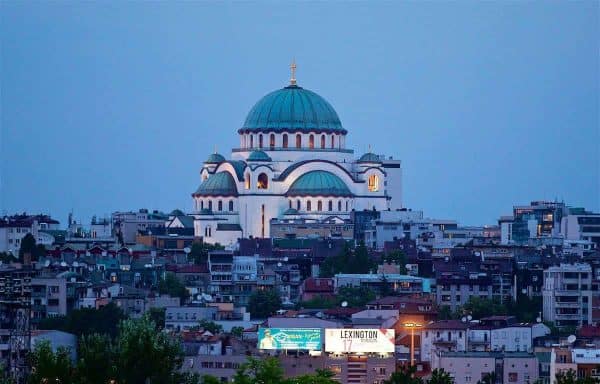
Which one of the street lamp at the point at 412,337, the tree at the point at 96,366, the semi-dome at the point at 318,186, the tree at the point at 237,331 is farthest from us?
the semi-dome at the point at 318,186

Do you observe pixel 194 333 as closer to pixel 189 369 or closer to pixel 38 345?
pixel 189 369

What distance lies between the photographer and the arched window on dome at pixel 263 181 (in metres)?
157

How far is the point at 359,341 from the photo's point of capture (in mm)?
87875

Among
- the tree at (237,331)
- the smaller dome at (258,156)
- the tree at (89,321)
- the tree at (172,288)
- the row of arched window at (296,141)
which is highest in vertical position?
the row of arched window at (296,141)

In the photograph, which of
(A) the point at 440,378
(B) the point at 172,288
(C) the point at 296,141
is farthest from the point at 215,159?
(A) the point at 440,378

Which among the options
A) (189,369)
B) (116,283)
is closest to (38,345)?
(189,369)

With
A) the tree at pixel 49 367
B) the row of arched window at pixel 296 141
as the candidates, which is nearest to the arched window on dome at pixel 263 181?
the row of arched window at pixel 296 141

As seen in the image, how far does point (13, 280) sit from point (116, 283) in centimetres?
4633

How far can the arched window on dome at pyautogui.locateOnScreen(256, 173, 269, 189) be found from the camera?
15712cm

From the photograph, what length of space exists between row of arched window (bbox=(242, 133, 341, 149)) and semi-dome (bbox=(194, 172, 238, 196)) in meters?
3.55

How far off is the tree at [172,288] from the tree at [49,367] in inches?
1588

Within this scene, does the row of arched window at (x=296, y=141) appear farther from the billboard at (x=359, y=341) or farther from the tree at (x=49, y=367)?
the tree at (x=49, y=367)

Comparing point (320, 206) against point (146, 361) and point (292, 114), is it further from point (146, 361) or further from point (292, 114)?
point (146, 361)

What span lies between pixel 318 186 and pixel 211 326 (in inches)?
2135
